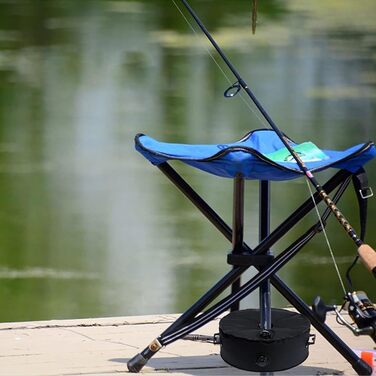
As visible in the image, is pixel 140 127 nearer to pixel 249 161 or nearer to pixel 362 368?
pixel 249 161

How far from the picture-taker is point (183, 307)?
10.9 ft

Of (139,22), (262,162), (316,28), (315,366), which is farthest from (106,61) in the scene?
(315,366)

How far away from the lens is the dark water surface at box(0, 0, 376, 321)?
126 inches

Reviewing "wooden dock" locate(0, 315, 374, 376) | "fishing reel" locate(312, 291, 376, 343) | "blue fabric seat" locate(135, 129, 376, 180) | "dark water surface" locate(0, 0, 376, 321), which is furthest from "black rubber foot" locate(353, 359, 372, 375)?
"dark water surface" locate(0, 0, 376, 321)

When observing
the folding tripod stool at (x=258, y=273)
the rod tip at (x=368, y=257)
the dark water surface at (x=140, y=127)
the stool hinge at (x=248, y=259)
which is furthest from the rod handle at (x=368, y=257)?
the dark water surface at (x=140, y=127)

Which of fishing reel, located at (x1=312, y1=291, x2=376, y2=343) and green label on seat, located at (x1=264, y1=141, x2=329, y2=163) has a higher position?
green label on seat, located at (x1=264, y1=141, x2=329, y2=163)

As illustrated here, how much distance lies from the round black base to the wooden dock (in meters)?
0.13

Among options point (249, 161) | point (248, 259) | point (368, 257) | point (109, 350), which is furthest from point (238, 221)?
point (109, 350)

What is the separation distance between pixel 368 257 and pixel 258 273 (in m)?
A: 0.38

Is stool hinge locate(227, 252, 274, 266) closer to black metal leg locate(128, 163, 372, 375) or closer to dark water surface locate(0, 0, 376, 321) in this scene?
black metal leg locate(128, 163, 372, 375)

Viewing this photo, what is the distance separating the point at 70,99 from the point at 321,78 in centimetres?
91

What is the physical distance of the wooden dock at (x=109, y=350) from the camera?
105 inches

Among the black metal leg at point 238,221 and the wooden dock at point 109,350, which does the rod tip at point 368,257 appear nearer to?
the black metal leg at point 238,221

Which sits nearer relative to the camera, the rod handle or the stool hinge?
the rod handle
